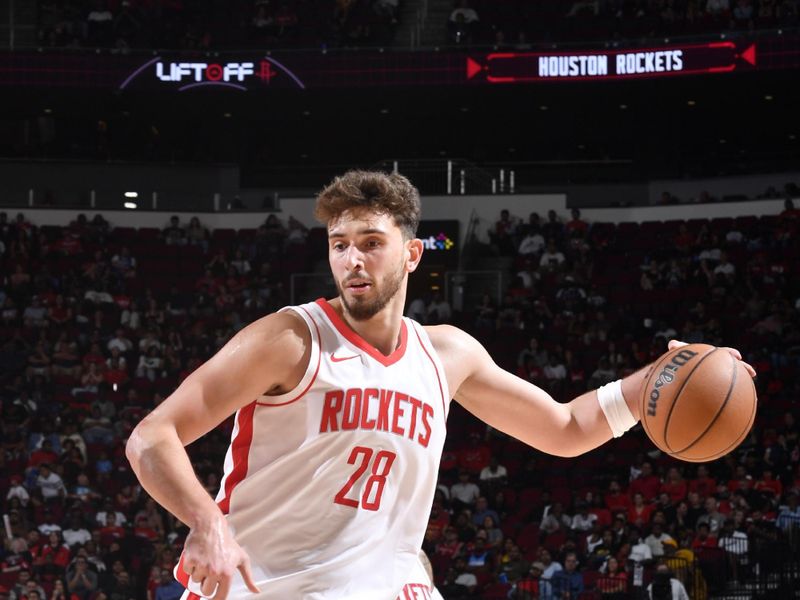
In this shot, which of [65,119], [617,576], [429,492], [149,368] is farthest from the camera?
[65,119]

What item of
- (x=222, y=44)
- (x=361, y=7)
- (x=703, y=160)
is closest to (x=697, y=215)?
(x=703, y=160)

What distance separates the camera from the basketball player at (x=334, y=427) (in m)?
3.68

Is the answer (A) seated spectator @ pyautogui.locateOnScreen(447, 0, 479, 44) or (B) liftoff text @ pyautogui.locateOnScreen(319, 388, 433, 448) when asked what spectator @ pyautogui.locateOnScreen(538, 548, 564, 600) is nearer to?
(B) liftoff text @ pyautogui.locateOnScreen(319, 388, 433, 448)

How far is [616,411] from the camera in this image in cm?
456

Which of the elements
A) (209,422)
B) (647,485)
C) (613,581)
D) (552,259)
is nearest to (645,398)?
(209,422)

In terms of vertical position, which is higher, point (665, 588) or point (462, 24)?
point (462, 24)

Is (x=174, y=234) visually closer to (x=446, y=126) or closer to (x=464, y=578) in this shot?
(x=446, y=126)

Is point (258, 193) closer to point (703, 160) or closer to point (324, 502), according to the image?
point (703, 160)

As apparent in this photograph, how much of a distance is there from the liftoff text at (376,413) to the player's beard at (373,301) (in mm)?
287

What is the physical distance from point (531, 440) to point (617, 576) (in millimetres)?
8081

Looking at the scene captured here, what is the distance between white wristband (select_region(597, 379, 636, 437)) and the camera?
4.55m

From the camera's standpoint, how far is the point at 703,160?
25.9 meters

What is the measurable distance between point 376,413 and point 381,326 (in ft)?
1.21

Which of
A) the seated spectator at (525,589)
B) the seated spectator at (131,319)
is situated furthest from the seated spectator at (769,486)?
the seated spectator at (131,319)
